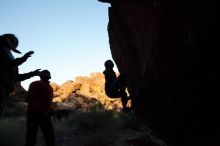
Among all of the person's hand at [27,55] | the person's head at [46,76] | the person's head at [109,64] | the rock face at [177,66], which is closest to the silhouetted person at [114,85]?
the person's head at [109,64]

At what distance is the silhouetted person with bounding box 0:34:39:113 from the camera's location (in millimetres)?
5629

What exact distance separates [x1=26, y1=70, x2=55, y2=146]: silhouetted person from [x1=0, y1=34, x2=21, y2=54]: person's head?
1.95 m

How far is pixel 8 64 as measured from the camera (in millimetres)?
5625

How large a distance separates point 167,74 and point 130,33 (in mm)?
1712

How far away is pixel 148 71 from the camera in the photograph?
5.89 metres

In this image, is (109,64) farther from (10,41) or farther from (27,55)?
(10,41)

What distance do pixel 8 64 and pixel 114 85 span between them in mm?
2750

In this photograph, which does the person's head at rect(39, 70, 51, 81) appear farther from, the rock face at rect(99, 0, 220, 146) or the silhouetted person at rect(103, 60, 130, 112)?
the rock face at rect(99, 0, 220, 146)

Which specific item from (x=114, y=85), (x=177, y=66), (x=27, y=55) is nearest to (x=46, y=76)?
(x=114, y=85)

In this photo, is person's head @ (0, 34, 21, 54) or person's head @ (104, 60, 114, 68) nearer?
person's head @ (0, 34, 21, 54)

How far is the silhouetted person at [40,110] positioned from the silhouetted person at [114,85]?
1.46m

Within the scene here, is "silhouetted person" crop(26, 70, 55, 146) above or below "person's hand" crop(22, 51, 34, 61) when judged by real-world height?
below

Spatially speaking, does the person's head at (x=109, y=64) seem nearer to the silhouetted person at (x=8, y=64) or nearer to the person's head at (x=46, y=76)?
the person's head at (x=46, y=76)

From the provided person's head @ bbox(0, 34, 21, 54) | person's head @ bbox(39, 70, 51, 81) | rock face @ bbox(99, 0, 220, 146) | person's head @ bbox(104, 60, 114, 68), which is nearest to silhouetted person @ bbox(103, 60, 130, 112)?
person's head @ bbox(104, 60, 114, 68)
